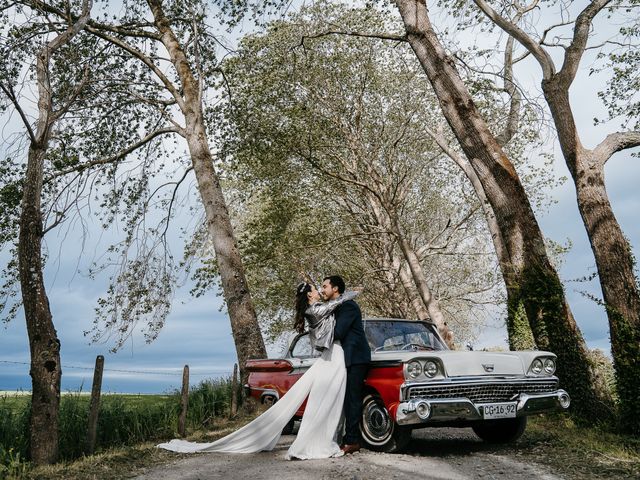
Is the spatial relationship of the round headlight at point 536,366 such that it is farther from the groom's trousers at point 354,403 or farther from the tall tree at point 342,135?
the tall tree at point 342,135

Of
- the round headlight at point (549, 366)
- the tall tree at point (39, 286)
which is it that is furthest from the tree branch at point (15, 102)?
the round headlight at point (549, 366)

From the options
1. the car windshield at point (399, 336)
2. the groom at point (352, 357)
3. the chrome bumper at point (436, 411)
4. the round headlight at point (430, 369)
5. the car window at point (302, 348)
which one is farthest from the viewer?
the car window at point (302, 348)

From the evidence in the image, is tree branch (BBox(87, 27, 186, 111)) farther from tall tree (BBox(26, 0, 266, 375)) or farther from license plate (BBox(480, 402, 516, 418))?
license plate (BBox(480, 402, 516, 418))

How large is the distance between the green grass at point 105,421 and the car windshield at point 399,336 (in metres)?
5.50

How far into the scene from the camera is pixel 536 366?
8.30 m

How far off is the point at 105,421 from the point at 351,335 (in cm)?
606

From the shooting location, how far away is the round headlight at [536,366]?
8257 millimetres

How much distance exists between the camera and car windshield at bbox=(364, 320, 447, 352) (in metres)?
8.64

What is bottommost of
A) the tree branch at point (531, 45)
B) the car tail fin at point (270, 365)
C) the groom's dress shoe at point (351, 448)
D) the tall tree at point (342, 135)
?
the groom's dress shoe at point (351, 448)

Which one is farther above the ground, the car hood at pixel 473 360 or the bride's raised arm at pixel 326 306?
the bride's raised arm at pixel 326 306

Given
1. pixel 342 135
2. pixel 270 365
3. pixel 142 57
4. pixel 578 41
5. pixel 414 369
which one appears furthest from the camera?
pixel 342 135


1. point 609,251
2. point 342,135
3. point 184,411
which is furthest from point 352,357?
point 342,135

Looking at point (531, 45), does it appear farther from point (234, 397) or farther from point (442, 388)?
point (234, 397)

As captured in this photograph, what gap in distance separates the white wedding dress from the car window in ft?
3.15
